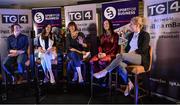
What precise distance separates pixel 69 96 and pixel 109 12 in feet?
6.27

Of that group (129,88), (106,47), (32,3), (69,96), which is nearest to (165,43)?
(129,88)

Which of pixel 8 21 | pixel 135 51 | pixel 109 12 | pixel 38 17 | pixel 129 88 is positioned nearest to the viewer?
pixel 135 51

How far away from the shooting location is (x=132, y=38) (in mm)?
4141

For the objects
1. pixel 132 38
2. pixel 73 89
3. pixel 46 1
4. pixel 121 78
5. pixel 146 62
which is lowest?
pixel 73 89

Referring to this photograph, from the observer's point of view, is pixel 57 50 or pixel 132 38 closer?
pixel 132 38

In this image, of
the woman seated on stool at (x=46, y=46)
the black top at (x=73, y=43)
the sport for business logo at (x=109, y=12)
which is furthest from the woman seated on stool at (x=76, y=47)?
the sport for business logo at (x=109, y=12)

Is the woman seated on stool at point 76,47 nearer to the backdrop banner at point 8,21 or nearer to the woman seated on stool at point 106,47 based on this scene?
the woman seated on stool at point 106,47

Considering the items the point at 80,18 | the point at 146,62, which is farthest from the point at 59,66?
the point at 146,62

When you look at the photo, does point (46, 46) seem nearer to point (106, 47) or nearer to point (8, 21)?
point (8, 21)

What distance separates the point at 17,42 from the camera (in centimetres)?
511

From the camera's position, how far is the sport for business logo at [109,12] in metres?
4.62

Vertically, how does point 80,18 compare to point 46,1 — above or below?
below

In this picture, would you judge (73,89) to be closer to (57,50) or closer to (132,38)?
(57,50)

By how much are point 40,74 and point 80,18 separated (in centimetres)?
152
